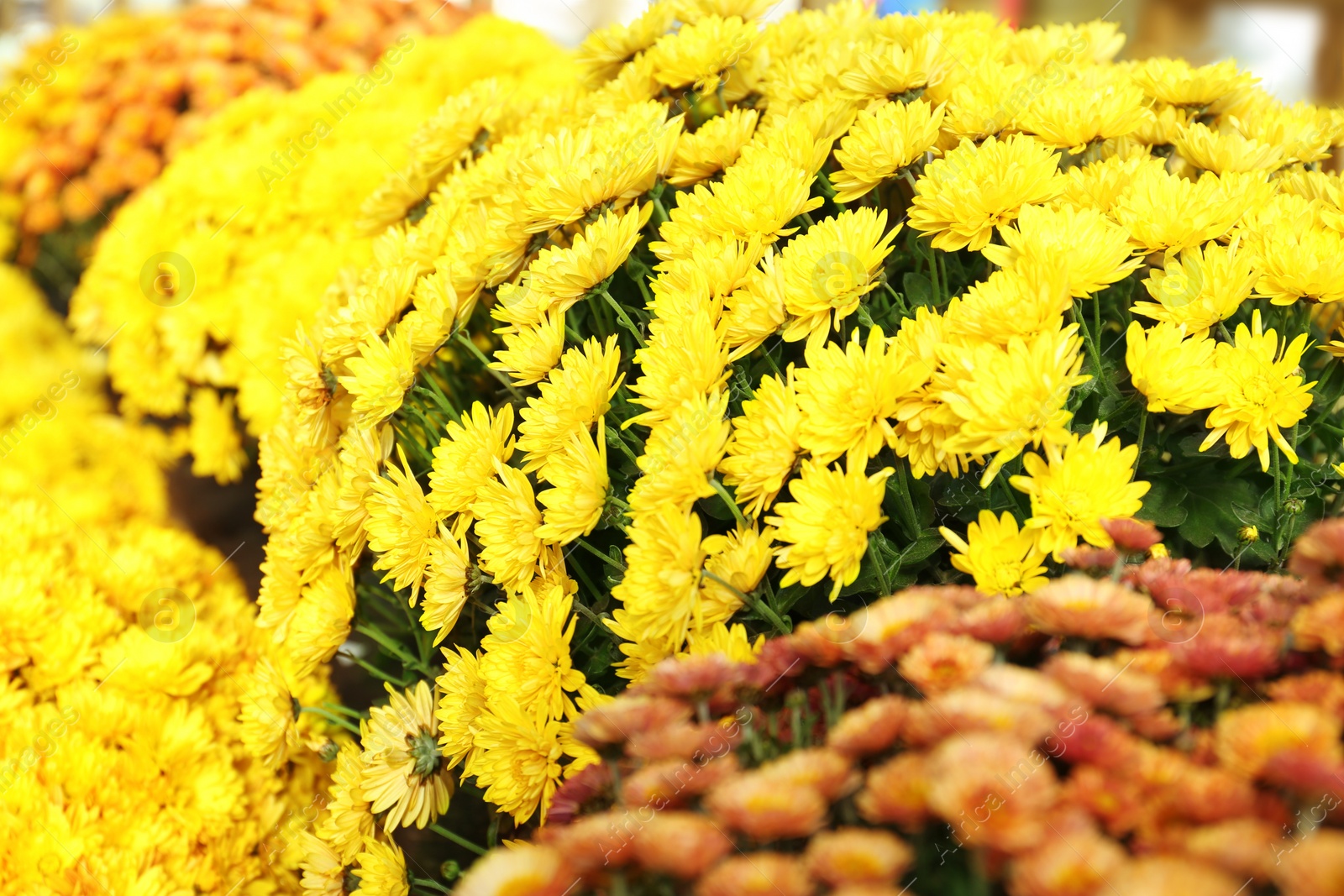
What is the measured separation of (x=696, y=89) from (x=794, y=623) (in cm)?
74

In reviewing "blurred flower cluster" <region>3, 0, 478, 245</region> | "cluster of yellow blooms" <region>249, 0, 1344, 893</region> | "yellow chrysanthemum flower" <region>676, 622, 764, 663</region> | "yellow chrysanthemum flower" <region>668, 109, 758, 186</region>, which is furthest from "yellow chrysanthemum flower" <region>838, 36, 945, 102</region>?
"blurred flower cluster" <region>3, 0, 478, 245</region>

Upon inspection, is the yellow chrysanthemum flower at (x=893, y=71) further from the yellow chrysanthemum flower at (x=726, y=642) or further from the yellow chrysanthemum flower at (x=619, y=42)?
the yellow chrysanthemum flower at (x=726, y=642)

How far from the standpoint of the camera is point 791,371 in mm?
1020

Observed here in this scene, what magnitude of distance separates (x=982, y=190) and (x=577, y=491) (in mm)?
516

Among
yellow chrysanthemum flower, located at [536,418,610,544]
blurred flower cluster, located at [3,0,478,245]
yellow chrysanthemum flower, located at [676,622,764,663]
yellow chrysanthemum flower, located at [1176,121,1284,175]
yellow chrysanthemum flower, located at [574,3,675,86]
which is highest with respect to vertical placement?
blurred flower cluster, located at [3,0,478,245]

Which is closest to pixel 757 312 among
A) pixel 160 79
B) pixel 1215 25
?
pixel 160 79

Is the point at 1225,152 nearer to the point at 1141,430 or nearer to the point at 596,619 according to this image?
the point at 1141,430

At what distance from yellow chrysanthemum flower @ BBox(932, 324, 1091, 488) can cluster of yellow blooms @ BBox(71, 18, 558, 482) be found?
1580 mm

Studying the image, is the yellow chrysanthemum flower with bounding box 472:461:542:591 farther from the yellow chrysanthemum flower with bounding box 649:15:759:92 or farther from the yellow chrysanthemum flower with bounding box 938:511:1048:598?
the yellow chrysanthemum flower with bounding box 649:15:759:92

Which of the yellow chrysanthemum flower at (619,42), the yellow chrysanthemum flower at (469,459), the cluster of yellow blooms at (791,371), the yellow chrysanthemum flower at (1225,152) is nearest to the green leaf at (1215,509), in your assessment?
the cluster of yellow blooms at (791,371)

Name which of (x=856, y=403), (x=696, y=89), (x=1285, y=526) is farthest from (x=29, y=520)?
(x=1285, y=526)

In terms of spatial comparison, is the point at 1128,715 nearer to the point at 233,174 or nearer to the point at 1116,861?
the point at 1116,861

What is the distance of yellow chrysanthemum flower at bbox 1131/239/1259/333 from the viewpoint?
101 centimetres

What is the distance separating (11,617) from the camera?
4.76ft
